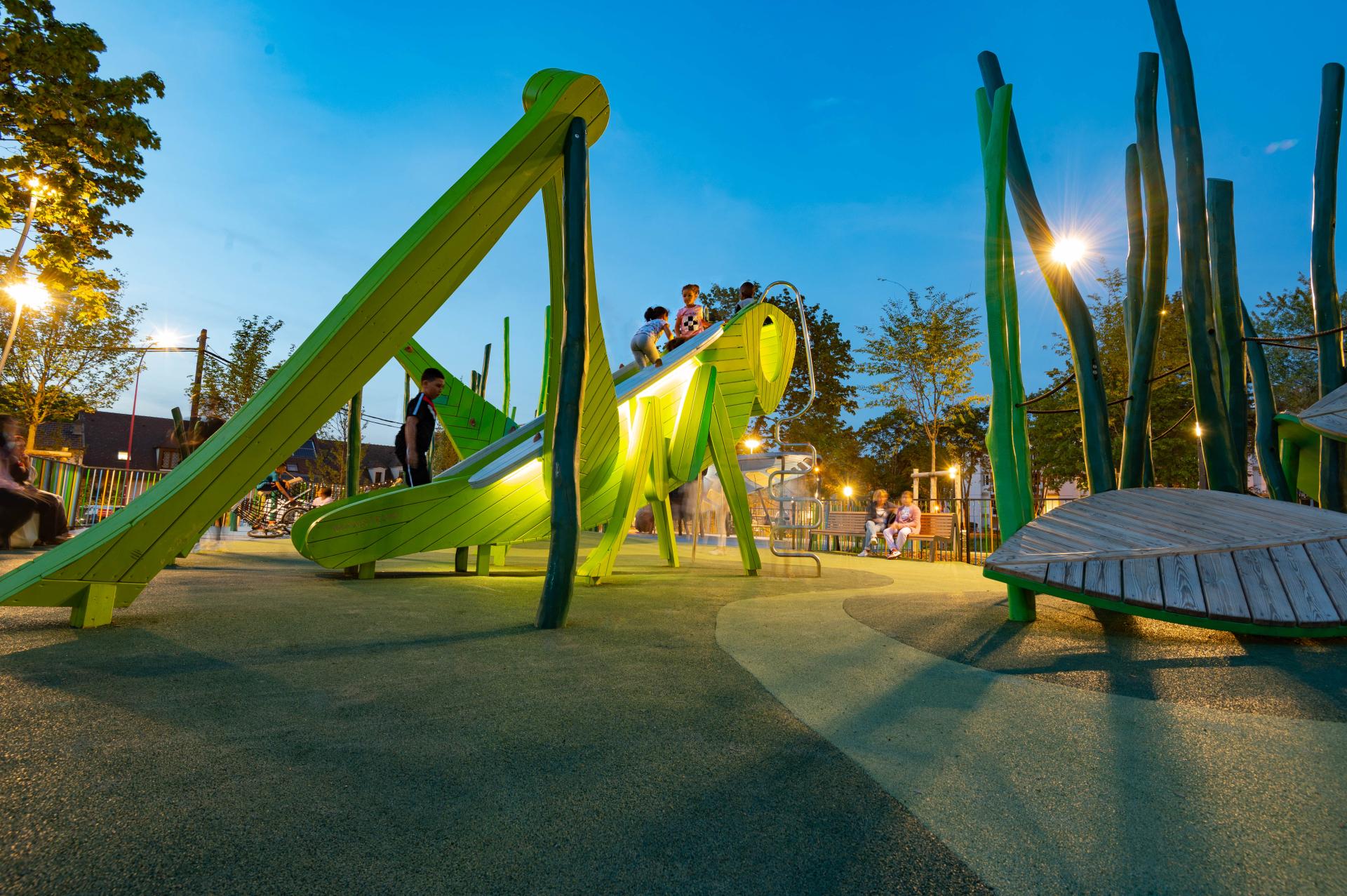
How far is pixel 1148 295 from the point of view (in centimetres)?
523

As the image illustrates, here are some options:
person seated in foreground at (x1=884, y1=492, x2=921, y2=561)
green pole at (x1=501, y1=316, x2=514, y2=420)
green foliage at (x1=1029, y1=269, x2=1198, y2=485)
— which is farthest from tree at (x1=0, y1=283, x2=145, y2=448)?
green foliage at (x1=1029, y1=269, x2=1198, y2=485)

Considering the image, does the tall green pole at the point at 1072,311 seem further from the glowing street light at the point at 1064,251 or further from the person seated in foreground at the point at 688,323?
the person seated in foreground at the point at 688,323

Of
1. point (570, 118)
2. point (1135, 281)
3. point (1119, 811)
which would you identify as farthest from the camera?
point (1135, 281)

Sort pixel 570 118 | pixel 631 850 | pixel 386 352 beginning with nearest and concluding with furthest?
pixel 631 850 < pixel 386 352 < pixel 570 118

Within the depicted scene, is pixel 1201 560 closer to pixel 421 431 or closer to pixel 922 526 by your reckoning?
pixel 421 431

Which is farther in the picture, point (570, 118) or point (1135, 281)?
point (1135, 281)

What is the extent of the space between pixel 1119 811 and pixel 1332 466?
5.52m

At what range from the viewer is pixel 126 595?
10.5 ft

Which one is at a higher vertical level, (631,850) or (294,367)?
(294,367)

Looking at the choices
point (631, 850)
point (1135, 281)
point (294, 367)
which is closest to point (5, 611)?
point (294, 367)

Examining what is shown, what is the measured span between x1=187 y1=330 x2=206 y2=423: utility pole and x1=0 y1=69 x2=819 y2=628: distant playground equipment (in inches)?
888

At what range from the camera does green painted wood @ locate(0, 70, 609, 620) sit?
9.82 feet

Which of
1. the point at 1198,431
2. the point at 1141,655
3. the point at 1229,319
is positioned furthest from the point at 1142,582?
the point at 1229,319

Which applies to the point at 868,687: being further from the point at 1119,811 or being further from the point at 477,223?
the point at 477,223
